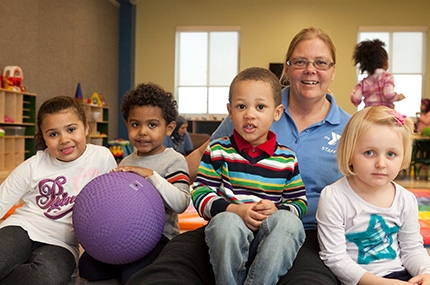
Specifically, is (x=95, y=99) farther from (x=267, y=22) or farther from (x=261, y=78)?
(x=261, y=78)

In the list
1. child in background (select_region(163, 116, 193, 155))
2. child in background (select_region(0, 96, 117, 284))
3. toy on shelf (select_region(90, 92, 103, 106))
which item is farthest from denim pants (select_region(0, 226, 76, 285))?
toy on shelf (select_region(90, 92, 103, 106))

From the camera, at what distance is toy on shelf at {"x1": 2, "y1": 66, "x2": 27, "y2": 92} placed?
269 inches

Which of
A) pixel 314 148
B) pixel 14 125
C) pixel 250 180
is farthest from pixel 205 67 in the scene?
pixel 250 180

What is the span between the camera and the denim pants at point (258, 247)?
5.61 ft

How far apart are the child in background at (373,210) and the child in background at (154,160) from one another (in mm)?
803

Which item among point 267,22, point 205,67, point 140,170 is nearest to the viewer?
point 140,170

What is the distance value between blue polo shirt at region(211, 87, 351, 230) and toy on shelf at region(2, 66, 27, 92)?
5561 mm

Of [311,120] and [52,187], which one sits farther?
[311,120]

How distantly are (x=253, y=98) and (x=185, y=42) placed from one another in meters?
10.4

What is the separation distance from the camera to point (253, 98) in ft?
6.60

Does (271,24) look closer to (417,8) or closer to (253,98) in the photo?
(417,8)

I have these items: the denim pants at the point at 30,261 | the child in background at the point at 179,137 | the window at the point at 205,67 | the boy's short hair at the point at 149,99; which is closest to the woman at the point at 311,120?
the boy's short hair at the point at 149,99

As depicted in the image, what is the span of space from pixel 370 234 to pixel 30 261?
1488 mm

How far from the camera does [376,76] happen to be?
602 centimetres
